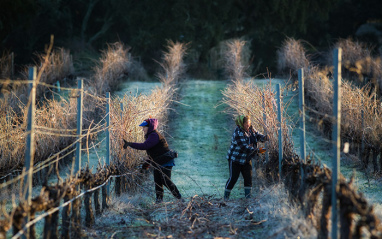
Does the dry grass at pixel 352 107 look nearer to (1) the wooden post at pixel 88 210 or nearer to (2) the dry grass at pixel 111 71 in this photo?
(1) the wooden post at pixel 88 210

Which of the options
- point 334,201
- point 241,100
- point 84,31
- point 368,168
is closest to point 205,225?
point 334,201

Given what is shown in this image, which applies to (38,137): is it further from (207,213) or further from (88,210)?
(207,213)

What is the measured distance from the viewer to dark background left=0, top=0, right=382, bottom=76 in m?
24.2

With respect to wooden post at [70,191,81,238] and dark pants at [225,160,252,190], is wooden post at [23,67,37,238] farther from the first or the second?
dark pants at [225,160,252,190]

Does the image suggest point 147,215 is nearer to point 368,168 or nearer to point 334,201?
point 334,201

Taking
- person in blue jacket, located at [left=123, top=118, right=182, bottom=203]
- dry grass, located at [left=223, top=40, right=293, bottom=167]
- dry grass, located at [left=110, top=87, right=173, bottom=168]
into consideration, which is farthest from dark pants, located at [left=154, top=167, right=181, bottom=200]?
dry grass, located at [left=223, top=40, right=293, bottom=167]

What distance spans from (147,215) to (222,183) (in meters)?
3.02

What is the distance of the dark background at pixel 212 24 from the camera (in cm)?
2425

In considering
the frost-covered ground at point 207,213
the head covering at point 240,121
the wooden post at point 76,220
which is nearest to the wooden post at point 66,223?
the wooden post at point 76,220

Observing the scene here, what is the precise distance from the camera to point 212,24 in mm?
24547

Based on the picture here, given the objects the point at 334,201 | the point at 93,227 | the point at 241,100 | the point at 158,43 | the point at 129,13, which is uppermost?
the point at 129,13

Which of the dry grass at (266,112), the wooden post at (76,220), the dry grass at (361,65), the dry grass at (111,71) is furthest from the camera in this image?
the dry grass at (111,71)

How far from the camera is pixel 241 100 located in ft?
32.0

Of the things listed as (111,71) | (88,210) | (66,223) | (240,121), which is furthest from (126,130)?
(111,71)
